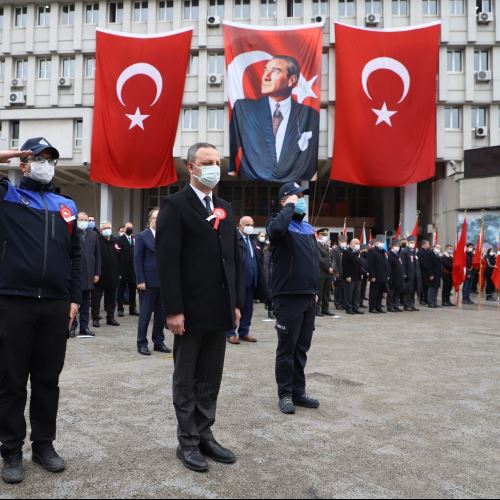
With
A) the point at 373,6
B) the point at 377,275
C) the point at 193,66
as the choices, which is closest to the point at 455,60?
the point at 373,6

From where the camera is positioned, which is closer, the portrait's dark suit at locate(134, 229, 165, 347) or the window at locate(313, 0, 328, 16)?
the portrait's dark suit at locate(134, 229, 165, 347)

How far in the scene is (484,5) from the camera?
27266 millimetres

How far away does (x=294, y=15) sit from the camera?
28.0 m

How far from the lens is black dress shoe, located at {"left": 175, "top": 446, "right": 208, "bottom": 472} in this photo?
2.88 meters

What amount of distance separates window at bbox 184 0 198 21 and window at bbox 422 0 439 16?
13424 mm

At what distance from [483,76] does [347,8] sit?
8742 mm

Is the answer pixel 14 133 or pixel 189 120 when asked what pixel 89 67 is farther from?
pixel 189 120

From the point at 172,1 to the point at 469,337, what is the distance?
27.7 metres

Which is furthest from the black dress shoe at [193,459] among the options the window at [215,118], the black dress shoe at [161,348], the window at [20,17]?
the window at [20,17]

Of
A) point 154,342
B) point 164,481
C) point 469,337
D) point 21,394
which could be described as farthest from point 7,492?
point 469,337

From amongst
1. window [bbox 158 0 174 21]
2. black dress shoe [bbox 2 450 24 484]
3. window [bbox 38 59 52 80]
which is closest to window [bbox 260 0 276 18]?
window [bbox 158 0 174 21]

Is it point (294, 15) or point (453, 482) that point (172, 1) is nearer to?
point (294, 15)

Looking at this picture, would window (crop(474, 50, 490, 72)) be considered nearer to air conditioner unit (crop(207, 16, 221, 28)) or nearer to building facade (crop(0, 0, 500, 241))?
building facade (crop(0, 0, 500, 241))

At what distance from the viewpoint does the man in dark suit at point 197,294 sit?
2.99m
